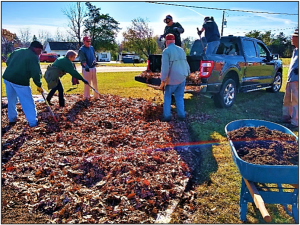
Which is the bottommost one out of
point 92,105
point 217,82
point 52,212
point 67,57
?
point 52,212

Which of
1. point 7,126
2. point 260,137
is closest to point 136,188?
point 260,137

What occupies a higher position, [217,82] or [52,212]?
[217,82]

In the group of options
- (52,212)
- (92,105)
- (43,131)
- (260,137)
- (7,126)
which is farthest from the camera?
(92,105)

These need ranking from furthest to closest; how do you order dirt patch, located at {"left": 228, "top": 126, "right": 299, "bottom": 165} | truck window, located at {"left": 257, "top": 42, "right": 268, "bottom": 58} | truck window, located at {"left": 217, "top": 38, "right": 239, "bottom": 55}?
truck window, located at {"left": 257, "top": 42, "right": 268, "bottom": 58} → truck window, located at {"left": 217, "top": 38, "right": 239, "bottom": 55} → dirt patch, located at {"left": 228, "top": 126, "right": 299, "bottom": 165}

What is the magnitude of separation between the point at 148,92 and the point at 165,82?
458 centimetres

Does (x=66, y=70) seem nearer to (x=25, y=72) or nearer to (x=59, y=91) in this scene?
(x=59, y=91)

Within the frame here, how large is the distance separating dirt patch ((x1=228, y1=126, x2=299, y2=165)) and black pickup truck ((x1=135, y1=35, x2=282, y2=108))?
316 centimetres

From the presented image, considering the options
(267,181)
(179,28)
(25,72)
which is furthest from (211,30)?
(267,181)

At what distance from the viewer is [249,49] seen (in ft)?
26.1

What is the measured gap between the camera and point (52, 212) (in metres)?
3.00

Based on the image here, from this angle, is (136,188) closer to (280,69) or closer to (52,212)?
(52,212)

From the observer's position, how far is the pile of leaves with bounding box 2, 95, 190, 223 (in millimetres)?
3051

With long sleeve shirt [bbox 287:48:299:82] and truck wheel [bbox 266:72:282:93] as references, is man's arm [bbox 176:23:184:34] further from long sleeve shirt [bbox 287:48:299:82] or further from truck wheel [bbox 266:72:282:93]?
truck wheel [bbox 266:72:282:93]

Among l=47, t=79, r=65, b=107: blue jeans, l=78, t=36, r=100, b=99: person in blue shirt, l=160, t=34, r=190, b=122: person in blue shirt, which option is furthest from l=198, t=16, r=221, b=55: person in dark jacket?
l=47, t=79, r=65, b=107: blue jeans
